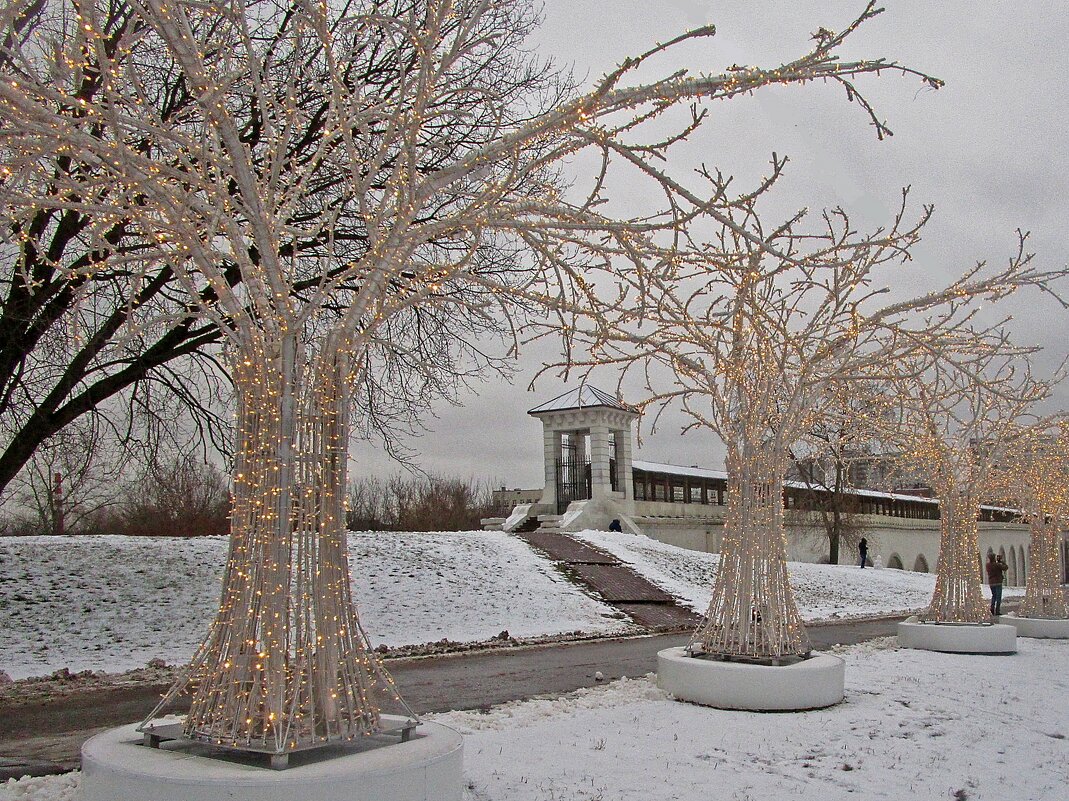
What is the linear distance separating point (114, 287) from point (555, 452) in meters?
17.6

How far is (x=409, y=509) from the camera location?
169 ft

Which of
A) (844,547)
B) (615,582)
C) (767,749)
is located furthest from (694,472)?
(767,749)

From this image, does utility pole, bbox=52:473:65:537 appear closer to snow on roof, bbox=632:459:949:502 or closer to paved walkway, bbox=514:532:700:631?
paved walkway, bbox=514:532:700:631

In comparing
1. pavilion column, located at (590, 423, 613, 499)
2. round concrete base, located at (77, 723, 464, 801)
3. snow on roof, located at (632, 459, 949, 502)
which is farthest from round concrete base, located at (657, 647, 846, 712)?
snow on roof, located at (632, 459, 949, 502)

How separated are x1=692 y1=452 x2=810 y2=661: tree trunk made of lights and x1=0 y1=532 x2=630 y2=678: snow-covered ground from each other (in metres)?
6.22

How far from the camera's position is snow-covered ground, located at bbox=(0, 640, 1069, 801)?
5.20 metres

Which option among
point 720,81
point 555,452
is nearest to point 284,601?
point 720,81

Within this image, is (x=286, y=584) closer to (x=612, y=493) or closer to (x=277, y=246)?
(x=277, y=246)

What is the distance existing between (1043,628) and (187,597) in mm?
13564

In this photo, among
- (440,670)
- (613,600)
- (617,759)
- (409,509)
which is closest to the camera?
(617,759)

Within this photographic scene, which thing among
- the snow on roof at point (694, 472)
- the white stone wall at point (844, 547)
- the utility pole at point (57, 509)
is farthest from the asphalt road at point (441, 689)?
the snow on roof at point (694, 472)

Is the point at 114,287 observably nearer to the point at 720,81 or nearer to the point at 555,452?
the point at 720,81

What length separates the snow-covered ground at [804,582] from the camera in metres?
20.1

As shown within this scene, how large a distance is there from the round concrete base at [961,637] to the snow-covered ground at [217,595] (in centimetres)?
499
